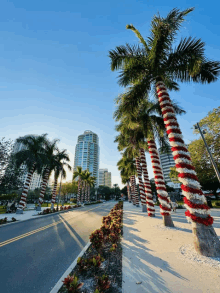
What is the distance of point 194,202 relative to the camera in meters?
5.48

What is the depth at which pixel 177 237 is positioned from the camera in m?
6.93

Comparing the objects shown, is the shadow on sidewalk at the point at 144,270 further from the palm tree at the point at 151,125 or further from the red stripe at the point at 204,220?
the palm tree at the point at 151,125

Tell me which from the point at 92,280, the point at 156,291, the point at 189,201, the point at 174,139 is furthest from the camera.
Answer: the point at 174,139

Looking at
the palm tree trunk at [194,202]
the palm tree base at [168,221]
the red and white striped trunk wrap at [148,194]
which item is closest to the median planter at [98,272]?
the palm tree trunk at [194,202]

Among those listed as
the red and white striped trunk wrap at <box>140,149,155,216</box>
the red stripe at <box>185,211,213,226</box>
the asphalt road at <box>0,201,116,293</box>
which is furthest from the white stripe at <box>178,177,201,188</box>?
the red and white striped trunk wrap at <box>140,149,155,216</box>

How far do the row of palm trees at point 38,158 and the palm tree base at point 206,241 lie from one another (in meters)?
22.1

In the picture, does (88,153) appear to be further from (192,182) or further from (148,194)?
(192,182)

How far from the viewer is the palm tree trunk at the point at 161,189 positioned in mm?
9239

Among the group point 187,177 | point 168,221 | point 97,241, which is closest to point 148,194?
point 168,221

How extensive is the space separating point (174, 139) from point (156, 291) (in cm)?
571

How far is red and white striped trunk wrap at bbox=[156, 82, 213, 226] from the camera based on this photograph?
5.30 m

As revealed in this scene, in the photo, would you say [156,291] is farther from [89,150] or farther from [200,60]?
[89,150]

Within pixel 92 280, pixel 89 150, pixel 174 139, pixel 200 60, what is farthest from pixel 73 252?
pixel 89 150

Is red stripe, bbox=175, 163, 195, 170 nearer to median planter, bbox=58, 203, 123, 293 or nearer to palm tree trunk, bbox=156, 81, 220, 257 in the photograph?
palm tree trunk, bbox=156, 81, 220, 257
